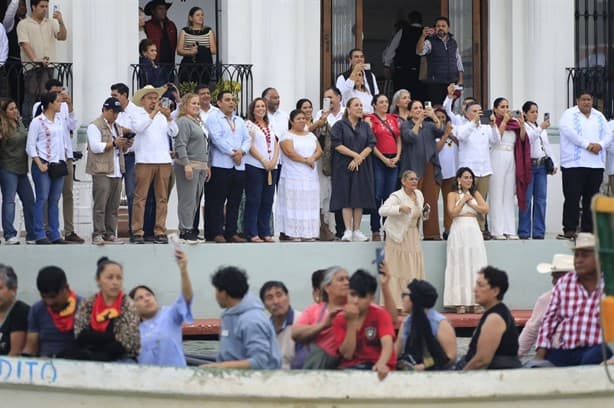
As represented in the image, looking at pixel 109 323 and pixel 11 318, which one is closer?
pixel 109 323

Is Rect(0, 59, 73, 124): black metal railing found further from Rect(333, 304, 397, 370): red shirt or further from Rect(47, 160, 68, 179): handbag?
Rect(333, 304, 397, 370): red shirt

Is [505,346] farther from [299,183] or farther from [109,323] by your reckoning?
[299,183]

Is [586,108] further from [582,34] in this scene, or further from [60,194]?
[60,194]

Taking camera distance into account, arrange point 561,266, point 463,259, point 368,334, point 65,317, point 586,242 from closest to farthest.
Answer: point 368,334 → point 65,317 → point 586,242 → point 561,266 → point 463,259

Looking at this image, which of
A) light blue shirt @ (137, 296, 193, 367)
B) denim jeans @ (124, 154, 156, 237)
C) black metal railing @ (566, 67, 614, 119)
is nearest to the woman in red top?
denim jeans @ (124, 154, 156, 237)

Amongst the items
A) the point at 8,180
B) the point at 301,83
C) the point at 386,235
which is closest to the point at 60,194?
the point at 8,180

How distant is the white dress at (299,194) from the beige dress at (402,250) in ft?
3.02

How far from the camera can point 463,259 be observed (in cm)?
2098

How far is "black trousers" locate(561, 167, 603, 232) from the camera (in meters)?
22.0

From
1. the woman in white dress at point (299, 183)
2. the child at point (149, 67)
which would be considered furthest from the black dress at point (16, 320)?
the child at point (149, 67)

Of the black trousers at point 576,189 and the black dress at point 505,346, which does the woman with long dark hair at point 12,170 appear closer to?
the black trousers at point 576,189

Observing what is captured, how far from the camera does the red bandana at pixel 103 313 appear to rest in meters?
13.9

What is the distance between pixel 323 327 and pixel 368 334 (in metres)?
0.37

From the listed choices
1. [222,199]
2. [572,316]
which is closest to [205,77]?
[222,199]
